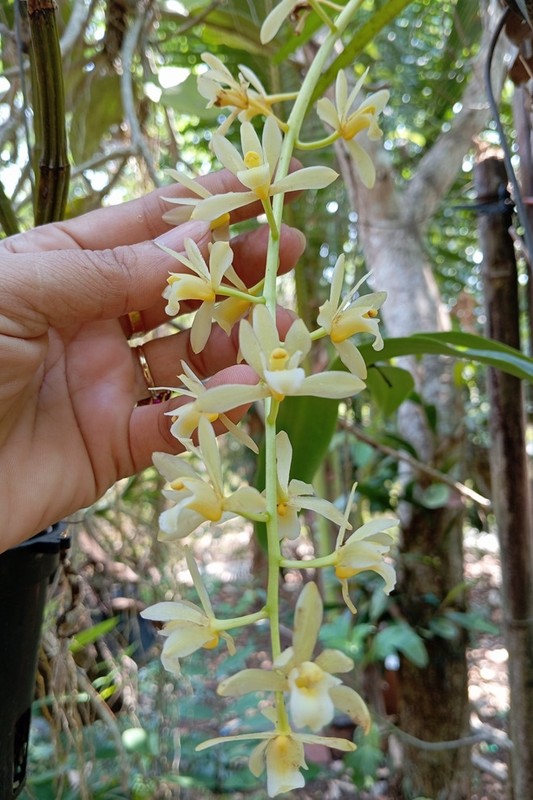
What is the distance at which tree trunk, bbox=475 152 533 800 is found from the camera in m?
0.71

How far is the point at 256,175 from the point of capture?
354 millimetres

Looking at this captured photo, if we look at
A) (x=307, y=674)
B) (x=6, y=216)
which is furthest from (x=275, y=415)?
(x=6, y=216)

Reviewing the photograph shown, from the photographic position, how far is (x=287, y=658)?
26cm

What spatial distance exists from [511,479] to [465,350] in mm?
252

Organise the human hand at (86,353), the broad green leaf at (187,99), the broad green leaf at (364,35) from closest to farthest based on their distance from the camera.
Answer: the human hand at (86,353) → the broad green leaf at (364,35) → the broad green leaf at (187,99)

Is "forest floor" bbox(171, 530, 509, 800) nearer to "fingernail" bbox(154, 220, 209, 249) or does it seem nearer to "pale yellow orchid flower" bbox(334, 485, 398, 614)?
"pale yellow orchid flower" bbox(334, 485, 398, 614)

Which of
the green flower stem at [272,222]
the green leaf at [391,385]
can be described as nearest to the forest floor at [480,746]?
the green leaf at [391,385]

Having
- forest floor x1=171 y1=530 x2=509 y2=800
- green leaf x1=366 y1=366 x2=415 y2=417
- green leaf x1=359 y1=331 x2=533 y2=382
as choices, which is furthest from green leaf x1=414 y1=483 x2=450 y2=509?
green leaf x1=359 y1=331 x2=533 y2=382

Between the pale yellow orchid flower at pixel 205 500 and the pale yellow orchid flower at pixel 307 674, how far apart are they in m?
0.06

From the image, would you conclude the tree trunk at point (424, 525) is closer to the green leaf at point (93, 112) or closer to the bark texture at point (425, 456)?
the bark texture at point (425, 456)

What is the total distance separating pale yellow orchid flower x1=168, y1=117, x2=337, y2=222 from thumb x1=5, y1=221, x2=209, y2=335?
0.19 ft

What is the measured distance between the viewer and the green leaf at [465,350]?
20.7 inches

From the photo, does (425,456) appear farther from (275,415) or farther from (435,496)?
(275,415)

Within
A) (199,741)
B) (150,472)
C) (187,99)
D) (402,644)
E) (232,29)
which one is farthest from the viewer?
(150,472)
